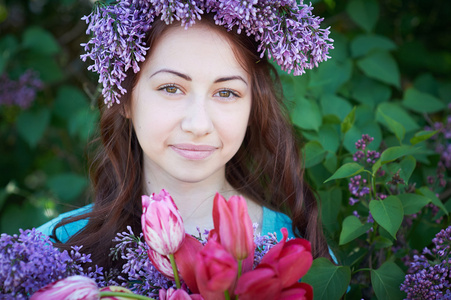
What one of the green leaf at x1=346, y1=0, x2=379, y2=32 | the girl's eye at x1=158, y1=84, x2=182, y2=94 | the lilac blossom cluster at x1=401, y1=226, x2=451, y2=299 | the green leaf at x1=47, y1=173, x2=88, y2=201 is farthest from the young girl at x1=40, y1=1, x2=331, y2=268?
the green leaf at x1=47, y1=173, x2=88, y2=201

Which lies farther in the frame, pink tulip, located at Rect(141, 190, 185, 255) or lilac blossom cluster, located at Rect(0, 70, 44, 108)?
lilac blossom cluster, located at Rect(0, 70, 44, 108)

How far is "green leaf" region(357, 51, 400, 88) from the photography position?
6.63 ft

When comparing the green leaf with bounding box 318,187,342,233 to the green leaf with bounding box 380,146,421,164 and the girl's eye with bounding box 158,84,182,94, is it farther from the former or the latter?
the girl's eye with bounding box 158,84,182,94

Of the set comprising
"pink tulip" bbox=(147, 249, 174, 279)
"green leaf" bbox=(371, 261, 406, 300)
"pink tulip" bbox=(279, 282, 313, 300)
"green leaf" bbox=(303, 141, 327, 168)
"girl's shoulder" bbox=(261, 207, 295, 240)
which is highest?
"green leaf" bbox=(303, 141, 327, 168)

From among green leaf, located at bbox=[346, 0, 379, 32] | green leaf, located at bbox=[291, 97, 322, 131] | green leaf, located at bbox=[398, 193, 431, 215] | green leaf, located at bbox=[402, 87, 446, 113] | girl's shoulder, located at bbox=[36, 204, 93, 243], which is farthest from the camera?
green leaf, located at bbox=[346, 0, 379, 32]

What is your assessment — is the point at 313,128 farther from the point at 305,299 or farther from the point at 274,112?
the point at 305,299

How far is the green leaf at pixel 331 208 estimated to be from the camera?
1.61 m

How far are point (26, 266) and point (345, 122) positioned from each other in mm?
1067

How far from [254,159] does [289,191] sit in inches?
7.0

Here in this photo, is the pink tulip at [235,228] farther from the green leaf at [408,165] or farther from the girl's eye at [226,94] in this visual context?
the green leaf at [408,165]

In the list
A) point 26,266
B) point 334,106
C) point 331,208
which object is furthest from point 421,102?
point 26,266

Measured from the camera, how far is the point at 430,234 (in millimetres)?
1593

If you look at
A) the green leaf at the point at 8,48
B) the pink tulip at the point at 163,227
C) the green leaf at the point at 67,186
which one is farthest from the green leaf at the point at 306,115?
the green leaf at the point at 8,48

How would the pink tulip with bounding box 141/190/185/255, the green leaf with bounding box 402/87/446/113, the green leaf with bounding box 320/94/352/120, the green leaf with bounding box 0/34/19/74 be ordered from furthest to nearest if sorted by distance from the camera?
the green leaf with bounding box 0/34/19/74 → the green leaf with bounding box 402/87/446/113 → the green leaf with bounding box 320/94/352/120 → the pink tulip with bounding box 141/190/185/255
